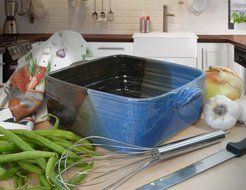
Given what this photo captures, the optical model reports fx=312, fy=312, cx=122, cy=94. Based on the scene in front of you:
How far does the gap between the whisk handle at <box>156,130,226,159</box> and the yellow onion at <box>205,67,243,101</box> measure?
15 centimetres

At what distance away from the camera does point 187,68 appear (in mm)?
790

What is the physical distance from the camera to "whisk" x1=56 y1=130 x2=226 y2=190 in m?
0.52

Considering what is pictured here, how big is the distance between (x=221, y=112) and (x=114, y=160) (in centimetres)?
29

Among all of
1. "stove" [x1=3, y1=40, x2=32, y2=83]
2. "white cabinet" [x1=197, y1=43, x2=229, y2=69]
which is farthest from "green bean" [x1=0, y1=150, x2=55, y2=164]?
"white cabinet" [x1=197, y1=43, x2=229, y2=69]

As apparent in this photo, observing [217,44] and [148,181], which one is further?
[217,44]

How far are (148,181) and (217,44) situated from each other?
2.52 metres

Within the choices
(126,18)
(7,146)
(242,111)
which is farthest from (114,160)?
(126,18)

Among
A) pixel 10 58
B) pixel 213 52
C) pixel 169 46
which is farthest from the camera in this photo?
pixel 213 52

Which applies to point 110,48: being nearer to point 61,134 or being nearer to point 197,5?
point 197,5

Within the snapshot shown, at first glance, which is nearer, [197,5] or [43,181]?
[43,181]

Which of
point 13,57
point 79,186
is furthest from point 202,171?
point 13,57

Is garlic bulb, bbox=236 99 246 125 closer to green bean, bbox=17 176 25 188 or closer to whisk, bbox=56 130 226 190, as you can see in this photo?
whisk, bbox=56 130 226 190

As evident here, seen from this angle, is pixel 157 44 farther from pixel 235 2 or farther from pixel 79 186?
pixel 79 186

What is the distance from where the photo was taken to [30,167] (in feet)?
1.73
